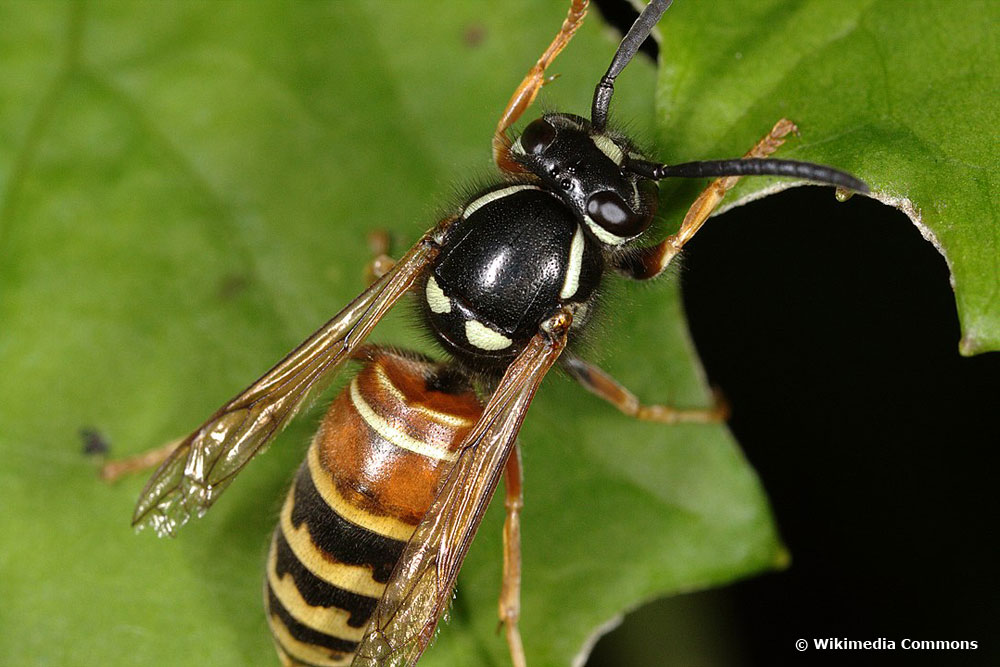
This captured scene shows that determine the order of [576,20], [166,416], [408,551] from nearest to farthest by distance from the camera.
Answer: [408,551]
[576,20]
[166,416]

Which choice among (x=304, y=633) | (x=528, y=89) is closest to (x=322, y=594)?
(x=304, y=633)

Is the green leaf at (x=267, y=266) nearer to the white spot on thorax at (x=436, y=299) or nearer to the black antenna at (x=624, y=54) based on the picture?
the black antenna at (x=624, y=54)

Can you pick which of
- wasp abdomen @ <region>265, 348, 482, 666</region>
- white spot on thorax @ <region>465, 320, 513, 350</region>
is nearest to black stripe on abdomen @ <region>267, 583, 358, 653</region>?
wasp abdomen @ <region>265, 348, 482, 666</region>

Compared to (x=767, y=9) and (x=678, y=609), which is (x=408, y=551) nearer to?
(x=678, y=609)

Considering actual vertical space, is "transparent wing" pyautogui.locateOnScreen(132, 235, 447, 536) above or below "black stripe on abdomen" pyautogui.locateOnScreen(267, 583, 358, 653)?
above

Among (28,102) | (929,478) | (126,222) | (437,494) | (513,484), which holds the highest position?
(28,102)

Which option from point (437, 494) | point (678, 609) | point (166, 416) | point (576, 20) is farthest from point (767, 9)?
point (166, 416)
